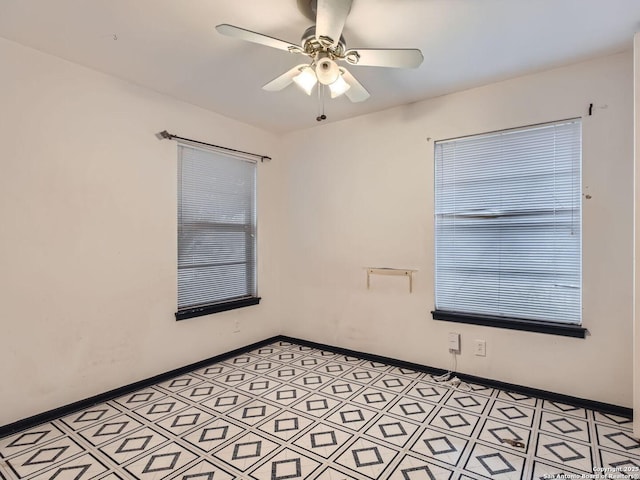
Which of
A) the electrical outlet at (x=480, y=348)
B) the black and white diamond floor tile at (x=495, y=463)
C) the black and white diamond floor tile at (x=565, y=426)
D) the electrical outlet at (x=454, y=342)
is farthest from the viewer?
the electrical outlet at (x=454, y=342)

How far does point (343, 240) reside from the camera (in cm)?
363

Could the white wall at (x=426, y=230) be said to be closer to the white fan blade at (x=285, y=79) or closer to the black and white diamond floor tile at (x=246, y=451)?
the white fan blade at (x=285, y=79)

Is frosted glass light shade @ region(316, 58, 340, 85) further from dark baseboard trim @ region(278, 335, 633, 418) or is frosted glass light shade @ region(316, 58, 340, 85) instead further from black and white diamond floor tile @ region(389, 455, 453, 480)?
dark baseboard trim @ region(278, 335, 633, 418)

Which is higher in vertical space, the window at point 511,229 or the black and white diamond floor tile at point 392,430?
the window at point 511,229

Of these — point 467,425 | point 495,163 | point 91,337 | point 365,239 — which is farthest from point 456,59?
point 91,337

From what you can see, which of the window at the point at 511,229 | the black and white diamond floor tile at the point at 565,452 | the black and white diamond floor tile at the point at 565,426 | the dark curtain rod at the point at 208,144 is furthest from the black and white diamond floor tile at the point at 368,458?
the dark curtain rod at the point at 208,144

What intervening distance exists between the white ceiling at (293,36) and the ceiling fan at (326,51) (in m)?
0.18

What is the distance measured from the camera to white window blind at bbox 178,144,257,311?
125 inches

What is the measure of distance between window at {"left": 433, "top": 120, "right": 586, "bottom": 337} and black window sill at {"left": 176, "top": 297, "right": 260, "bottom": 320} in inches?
75.5

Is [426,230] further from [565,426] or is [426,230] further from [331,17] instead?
[331,17]

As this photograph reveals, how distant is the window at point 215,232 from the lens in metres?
3.18

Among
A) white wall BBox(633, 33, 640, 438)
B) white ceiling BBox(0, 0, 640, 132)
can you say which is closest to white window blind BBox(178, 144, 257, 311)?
white ceiling BBox(0, 0, 640, 132)

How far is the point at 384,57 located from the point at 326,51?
1.06 feet

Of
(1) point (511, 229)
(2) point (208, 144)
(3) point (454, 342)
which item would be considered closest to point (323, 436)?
(3) point (454, 342)
